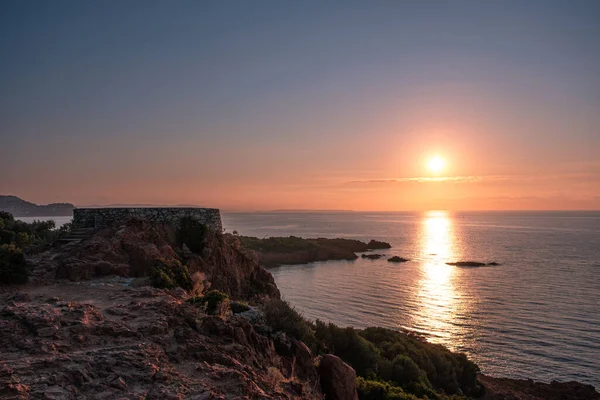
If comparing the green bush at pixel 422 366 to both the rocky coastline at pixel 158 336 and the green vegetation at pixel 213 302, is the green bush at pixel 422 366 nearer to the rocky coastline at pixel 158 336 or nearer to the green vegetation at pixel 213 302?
the rocky coastline at pixel 158 336

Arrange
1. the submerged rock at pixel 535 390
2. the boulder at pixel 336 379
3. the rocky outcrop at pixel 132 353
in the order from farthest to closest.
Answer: the submerged rock at pixel 535 390
the boulder at pixel 336 379
the rocky outcrop at pixel 132 353

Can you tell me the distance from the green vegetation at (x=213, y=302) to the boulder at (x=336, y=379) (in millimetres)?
3223

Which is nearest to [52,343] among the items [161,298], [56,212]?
[161,298]

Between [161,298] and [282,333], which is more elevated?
[161,298]

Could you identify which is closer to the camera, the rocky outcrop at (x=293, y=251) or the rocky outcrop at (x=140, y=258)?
the rocky outcrop at (x=140, y=258)

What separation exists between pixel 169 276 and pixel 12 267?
16.7 ft

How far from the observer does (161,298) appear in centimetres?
1147

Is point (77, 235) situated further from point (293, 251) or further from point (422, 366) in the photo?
point (293, 251)

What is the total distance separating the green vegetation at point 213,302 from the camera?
10.8 meters

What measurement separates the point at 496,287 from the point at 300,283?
24966mm

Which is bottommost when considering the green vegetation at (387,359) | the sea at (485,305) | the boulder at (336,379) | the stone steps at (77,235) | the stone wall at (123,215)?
the sea at (485,305)

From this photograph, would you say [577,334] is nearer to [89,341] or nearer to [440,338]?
[440,338]

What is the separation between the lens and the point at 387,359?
2080 centimetres

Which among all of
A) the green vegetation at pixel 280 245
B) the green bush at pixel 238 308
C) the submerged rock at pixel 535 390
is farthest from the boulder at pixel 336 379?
the green vegetation at pixel 280 245
